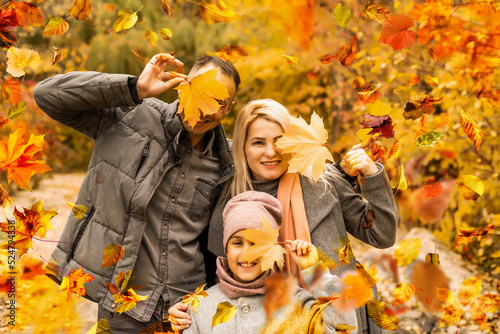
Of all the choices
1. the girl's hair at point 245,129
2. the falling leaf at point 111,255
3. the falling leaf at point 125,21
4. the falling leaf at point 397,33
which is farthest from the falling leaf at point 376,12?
the falling leaf at point 111,255

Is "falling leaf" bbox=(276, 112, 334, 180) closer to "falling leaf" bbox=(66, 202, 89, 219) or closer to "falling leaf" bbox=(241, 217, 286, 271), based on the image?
"falling leaf" bbox=(241, 217, 286, 271)

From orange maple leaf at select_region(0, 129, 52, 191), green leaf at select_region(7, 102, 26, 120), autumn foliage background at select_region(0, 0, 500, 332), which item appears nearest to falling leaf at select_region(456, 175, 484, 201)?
autumn foliage background at select_region(0, 0, 500, 332)

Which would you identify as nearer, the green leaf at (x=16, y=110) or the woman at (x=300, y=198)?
the green leaf at (x=16, y=110)

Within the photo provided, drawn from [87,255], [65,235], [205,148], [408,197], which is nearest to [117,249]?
[87,255]

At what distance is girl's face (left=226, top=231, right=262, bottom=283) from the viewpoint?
5.03 ft

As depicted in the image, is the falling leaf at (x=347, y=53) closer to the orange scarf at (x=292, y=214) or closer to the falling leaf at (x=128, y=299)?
Result: the orange scarf at (x=292, y=214)

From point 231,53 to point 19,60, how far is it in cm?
68

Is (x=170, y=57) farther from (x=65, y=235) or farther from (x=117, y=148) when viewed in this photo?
(x=65, y=235)

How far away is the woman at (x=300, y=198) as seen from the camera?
1629 millimetres

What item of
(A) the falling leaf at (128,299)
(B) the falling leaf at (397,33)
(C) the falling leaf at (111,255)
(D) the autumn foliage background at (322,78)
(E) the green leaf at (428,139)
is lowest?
(D) the autumn foliage background at (322,78)

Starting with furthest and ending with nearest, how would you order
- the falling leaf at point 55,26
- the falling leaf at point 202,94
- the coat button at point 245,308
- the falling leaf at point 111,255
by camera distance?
the falling leaf at point 111,255 < the coat button at point 245,308 < the falling leaf at point 55,26 < the falling leaf at point 202,94

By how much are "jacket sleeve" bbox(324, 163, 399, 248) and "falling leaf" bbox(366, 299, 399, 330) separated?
0.93ft

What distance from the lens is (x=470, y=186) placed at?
54.4 inches

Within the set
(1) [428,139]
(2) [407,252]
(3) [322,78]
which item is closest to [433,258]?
(2) [407,252]
